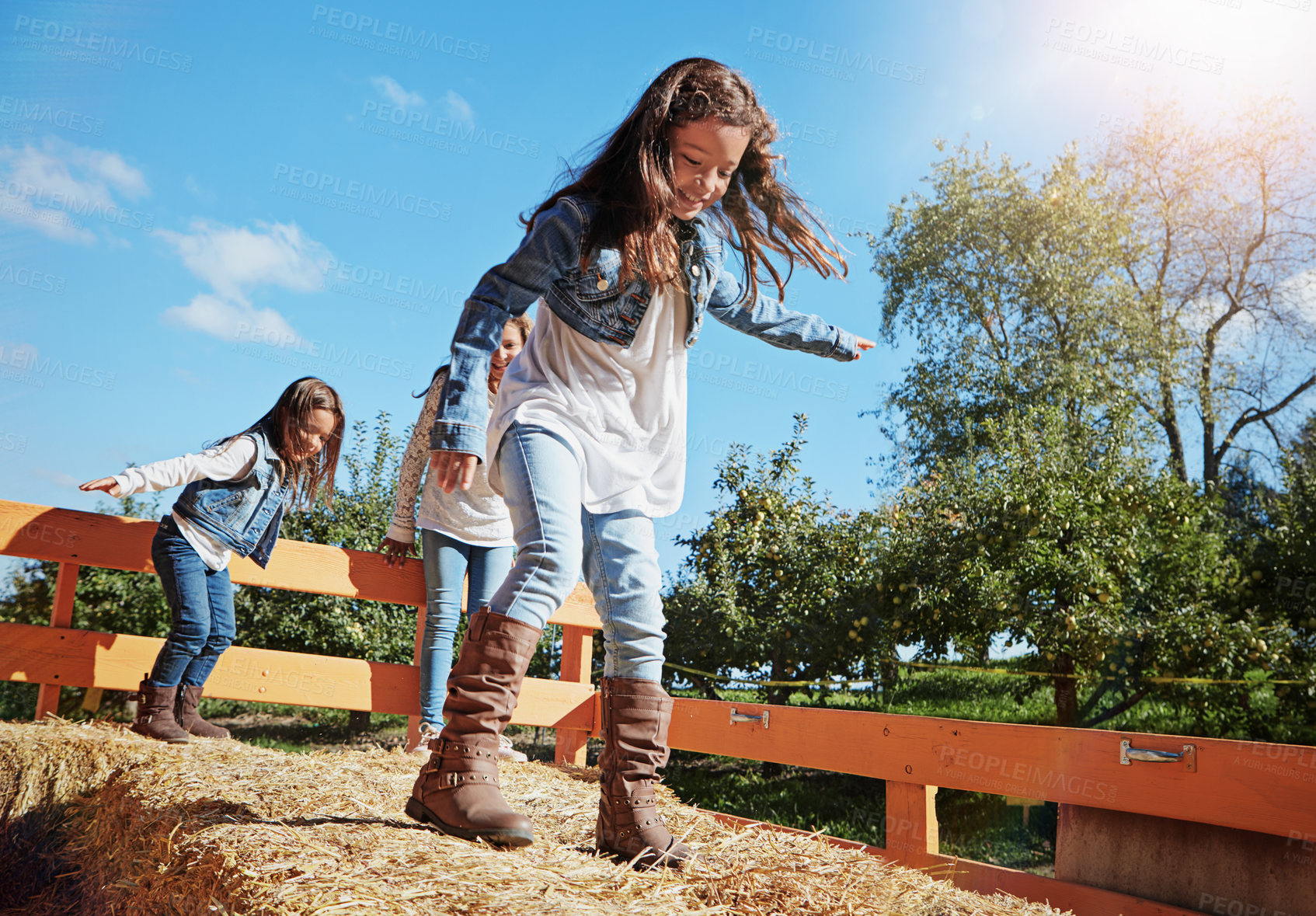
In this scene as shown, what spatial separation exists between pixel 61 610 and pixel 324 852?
2.44 metres

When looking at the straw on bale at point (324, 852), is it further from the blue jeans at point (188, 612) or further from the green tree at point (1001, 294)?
the green tree at point (1001, 294)

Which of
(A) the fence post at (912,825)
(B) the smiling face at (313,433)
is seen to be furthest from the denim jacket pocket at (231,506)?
(A) the fence post at (912,825)

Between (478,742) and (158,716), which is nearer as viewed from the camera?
(478,742)

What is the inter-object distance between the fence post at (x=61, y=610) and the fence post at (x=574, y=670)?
5.87 ft

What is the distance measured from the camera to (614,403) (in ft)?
5.30

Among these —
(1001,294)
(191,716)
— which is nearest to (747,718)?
(191,716)

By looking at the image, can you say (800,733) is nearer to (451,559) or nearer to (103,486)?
(451,559)

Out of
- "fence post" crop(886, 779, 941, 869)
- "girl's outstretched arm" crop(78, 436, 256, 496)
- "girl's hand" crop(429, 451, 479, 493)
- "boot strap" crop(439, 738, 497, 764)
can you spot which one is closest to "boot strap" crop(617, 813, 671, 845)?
"boot strap" crop(439, 738, 497, 764)

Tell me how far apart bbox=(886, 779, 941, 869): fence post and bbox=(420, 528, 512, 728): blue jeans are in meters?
1.41

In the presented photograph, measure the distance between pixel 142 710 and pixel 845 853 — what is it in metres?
2.30

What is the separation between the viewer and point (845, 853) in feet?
5.57

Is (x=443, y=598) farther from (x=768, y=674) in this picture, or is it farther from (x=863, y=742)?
(x=768, y=674)

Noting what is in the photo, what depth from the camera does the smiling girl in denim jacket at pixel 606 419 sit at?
4.58 ft

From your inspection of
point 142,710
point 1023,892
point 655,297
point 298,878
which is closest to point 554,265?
point 655,297
